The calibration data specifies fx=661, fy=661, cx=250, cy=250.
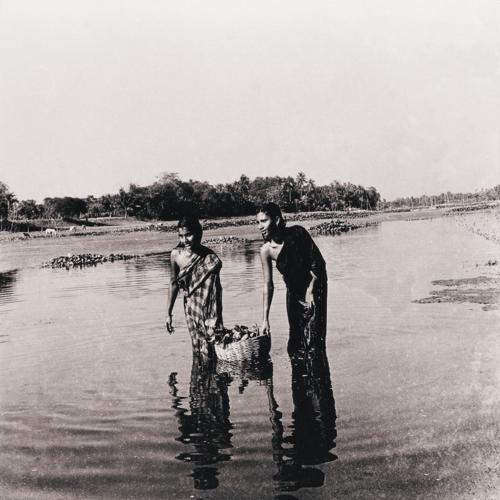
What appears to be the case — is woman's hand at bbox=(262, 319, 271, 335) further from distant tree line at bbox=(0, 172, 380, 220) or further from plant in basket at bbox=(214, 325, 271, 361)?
distant tree line at bbox=(0, 172, 380, 220)

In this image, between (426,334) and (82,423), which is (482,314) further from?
(82,423)

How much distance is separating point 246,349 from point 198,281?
2.76ft

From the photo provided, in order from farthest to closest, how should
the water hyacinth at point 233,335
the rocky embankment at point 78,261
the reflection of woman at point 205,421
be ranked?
1. the rocky embankment at point 78,261
2. the water hyacinth at point 233,335
3. the reflection of woman at point 205,421

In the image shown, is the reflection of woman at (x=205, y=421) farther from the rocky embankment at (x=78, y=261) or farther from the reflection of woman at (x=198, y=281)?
the rocky embankment at (x=78, y=261)

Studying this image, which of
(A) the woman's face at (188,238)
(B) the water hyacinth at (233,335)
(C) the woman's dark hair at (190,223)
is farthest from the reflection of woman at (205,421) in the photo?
(C) the woman's dark hair at (190,223)

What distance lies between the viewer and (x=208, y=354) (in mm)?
6523

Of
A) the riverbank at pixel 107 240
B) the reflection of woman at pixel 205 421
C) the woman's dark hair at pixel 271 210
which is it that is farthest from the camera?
the riverbank at pixel 107 240

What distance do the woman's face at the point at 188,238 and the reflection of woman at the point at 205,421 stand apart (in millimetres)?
1117

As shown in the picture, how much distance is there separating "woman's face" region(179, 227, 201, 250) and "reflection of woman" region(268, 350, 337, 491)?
1.50 meters

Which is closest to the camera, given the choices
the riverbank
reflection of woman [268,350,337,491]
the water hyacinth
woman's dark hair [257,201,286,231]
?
reflection of woman [268,350,337,491]

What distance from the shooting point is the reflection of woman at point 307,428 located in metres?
3.72

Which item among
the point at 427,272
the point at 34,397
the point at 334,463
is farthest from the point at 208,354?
the point at 427,272

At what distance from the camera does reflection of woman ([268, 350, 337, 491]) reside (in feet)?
12.2

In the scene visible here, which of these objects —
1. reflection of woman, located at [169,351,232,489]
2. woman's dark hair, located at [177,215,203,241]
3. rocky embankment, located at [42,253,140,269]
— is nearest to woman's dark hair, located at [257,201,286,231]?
woman's dark hair, located at [177,215,203,241]
